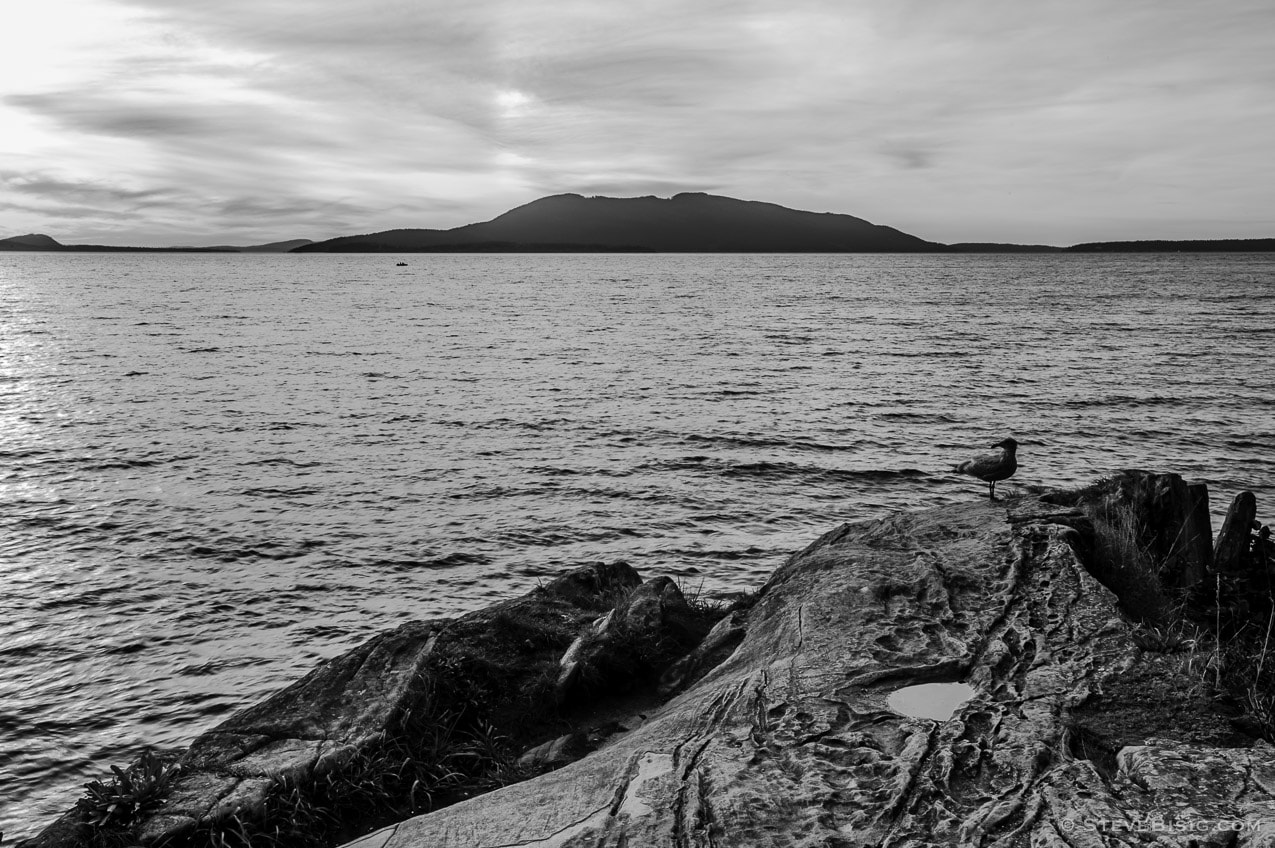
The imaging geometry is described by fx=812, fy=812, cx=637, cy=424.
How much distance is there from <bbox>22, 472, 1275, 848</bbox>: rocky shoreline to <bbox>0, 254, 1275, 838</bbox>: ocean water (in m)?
4.64

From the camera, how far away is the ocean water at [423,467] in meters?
13.7

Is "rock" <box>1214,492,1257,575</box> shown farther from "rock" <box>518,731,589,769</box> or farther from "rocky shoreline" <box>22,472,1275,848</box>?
"rock" <box>518,731,589,769</box>

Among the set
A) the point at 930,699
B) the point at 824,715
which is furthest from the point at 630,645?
the point at 930,699

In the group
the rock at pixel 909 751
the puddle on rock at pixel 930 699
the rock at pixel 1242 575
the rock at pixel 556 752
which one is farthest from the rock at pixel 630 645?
the rock at pixel 1242 575

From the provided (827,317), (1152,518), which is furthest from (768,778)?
(827,317)

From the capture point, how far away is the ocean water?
13711mm

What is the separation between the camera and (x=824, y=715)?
6.48 m

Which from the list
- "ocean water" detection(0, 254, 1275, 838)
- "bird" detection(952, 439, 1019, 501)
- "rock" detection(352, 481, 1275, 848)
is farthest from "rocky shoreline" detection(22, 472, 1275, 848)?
"ocean water" detection(0, 254, 1275, 838)

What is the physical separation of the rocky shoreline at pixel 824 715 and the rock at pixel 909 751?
0.02m

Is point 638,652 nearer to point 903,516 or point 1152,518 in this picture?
point 903,516

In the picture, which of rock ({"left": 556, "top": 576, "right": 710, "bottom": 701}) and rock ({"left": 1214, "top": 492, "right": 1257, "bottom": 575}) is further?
rock ({"left": 1214, "top": 492, "right": 1257, "bottom": 575})

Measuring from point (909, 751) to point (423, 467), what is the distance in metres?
21.3

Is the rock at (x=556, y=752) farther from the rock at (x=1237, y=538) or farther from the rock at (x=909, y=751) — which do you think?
the rock at (x=1237, y=538)

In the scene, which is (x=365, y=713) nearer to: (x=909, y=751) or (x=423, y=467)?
(x=909, y=751)
